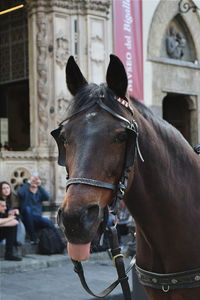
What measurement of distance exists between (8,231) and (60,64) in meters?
4.10

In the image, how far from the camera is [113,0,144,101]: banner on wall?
12.6 meters

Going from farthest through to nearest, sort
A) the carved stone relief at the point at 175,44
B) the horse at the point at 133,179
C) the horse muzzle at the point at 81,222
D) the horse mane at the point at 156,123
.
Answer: the carved stone relief at the point at 175,44, the horse mane at the point at 156,123, the horse at the point at 133,179, the horse muzzle at the point at 81,222

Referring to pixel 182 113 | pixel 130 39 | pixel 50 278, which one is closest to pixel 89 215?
pixel 50 278

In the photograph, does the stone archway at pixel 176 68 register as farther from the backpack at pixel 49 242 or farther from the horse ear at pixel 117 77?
the horse ear at pixel 117 77

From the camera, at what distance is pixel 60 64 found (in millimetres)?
11609

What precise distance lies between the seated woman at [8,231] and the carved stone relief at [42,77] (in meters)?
2.61

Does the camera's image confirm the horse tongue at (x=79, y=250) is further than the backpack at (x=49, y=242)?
No

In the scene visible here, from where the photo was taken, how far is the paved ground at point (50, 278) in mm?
7219

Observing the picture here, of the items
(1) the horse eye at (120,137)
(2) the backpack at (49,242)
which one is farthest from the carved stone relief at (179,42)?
(1) the horse eye at (120,137)

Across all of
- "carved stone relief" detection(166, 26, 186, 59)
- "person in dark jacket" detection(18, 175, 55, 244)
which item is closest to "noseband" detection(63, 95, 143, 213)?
"person in dark jacket" detection(18, 175, 55, 244)

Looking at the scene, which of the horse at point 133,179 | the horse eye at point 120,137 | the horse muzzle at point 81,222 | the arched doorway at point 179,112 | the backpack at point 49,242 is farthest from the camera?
the arched doorway at point 179,112

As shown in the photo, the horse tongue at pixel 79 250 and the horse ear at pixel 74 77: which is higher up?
the horse ear at pixel 74 77

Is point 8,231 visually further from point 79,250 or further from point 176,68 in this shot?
point 176,68

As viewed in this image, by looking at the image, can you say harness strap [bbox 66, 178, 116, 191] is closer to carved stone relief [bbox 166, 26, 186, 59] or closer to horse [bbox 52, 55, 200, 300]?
horse [bbox 52, 55, 200, 300]
